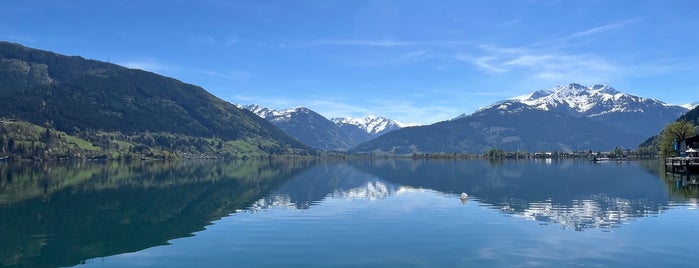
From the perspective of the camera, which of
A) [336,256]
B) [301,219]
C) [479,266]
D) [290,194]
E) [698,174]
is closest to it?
[479,266]

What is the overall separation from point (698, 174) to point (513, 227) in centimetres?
10381

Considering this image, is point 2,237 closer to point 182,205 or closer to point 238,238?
point 238,238

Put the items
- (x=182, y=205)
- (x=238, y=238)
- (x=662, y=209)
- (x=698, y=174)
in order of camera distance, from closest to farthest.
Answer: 1. (x=238, y=238)
2. (x=662, y=209)
3. (x=182, y=205)
4. (x=698, y=174)

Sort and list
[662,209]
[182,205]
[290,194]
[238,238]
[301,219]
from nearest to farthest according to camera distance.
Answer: [238,238], [301,219], [662,209], [182,205], [290,194]

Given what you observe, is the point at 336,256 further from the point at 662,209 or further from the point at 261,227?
the point at 662,209

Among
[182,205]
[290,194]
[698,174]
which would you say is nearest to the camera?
[182,205]

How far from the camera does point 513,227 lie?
161 ft

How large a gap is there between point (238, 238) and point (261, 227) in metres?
6.74

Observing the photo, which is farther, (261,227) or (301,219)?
(301,219)

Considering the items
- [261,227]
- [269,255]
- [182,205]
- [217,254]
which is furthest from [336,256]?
[182,205]

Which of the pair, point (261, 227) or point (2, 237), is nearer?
point (2, 237)

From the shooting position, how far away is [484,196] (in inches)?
3354

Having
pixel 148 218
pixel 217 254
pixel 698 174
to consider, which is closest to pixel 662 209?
pixel 217 254

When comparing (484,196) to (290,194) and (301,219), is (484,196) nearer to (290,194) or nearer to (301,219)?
(290,194)
